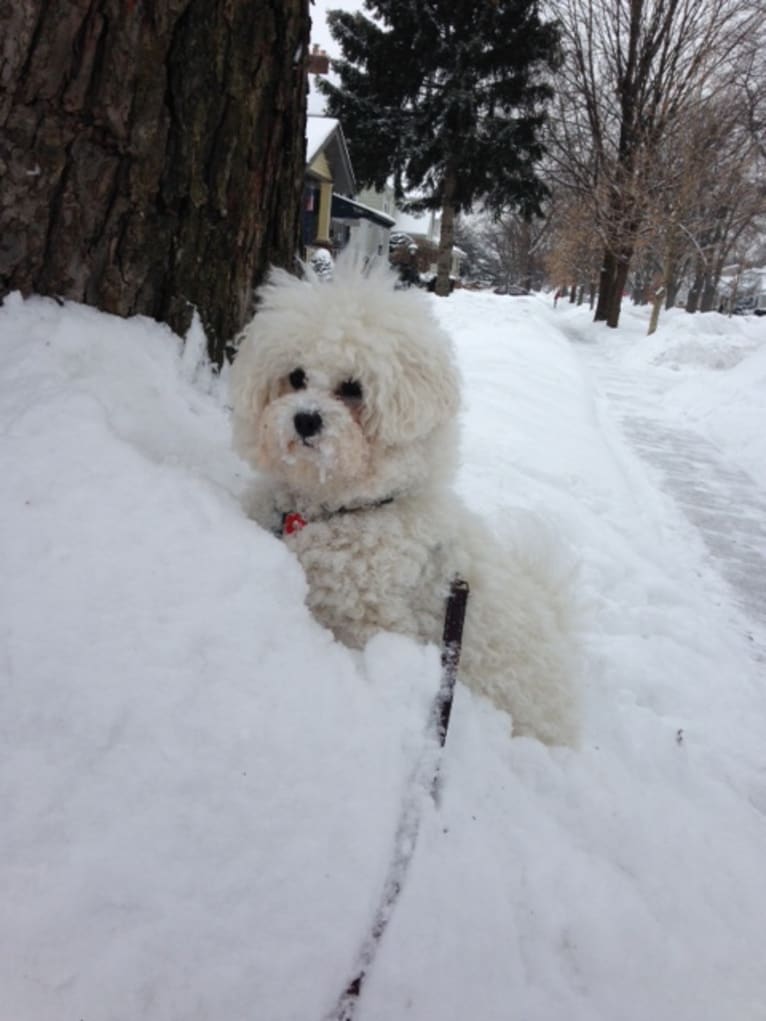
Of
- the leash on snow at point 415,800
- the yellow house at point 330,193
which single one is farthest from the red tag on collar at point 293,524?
the yellow house at point 330,193

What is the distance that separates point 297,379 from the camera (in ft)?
7.06

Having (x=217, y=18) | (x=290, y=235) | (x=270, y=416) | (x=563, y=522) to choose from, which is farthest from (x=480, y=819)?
(x=563, y=522)

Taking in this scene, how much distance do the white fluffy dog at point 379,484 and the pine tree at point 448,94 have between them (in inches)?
781

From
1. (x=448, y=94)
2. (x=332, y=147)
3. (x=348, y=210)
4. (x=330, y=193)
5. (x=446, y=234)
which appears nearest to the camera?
(x=448, y=94)

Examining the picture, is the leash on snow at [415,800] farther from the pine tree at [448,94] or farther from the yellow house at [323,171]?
the pine tree at [448,94]

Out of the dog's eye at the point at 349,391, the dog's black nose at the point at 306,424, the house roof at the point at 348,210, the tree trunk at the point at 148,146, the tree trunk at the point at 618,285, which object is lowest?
the dog's black nose at the point at 306,424

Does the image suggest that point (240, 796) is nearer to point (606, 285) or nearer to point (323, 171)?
point (606, 285)

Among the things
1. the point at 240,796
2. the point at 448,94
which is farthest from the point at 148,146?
the point at 448,94

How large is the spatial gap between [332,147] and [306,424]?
26.8m

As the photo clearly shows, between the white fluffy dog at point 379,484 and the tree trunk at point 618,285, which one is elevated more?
the tree trunk at point 618,285

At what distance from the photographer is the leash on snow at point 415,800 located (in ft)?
3.72

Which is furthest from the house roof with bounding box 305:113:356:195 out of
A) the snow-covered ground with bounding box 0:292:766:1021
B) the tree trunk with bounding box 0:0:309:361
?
the snow-covered ground with bounding box 0:292:766:1021

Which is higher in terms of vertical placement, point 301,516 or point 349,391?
point 349,391

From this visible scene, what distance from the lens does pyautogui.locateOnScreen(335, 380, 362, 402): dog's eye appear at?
208 centimetres
